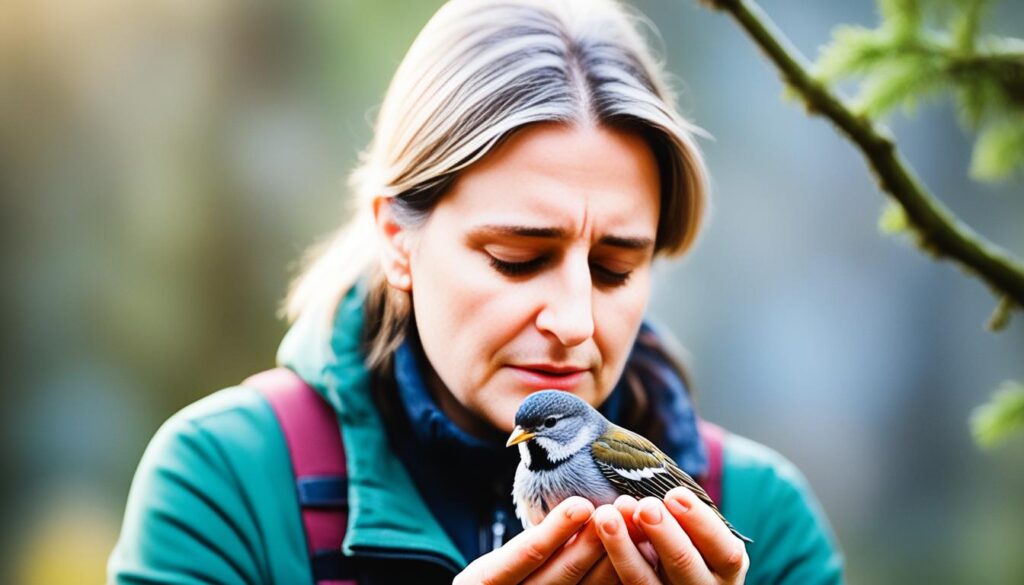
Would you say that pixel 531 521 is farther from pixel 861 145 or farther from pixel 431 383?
pixel 861 145

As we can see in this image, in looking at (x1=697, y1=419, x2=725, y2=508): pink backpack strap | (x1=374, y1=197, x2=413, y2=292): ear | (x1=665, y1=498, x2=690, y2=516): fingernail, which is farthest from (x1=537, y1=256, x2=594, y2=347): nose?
(x1=697, y1=419, x2=725, y2=508): pink backpack strap

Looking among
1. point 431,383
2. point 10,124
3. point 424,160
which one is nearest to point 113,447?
point 10,124

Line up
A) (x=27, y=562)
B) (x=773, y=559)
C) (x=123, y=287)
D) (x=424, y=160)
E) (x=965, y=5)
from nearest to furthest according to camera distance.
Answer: (x=965, y=5)
(x=424, y=160)
(x=773, y=559)
(x=27, y=562)
(x=123, y=287)

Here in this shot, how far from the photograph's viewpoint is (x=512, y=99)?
1.30 meters

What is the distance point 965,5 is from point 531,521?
30.6 inches

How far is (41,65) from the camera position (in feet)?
12.6

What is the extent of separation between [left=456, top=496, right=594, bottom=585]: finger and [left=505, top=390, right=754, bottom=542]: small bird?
0.12 meters

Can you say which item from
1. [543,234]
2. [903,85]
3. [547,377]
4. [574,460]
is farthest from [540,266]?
[903,85]

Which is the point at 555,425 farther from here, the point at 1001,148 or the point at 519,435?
the point at 1001,148

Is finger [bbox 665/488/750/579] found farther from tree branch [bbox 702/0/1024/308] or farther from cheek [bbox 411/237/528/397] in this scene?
tree branch [bbox 702/0/1024/308]

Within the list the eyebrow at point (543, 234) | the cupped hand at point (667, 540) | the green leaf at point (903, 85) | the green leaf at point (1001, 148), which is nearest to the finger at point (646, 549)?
the cupped hand at point (667, 540)

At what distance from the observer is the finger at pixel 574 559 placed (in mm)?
1048

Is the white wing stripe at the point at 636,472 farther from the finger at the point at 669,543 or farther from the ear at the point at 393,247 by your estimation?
the ear at the point at 393,247

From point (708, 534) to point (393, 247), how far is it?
24.5 inches
